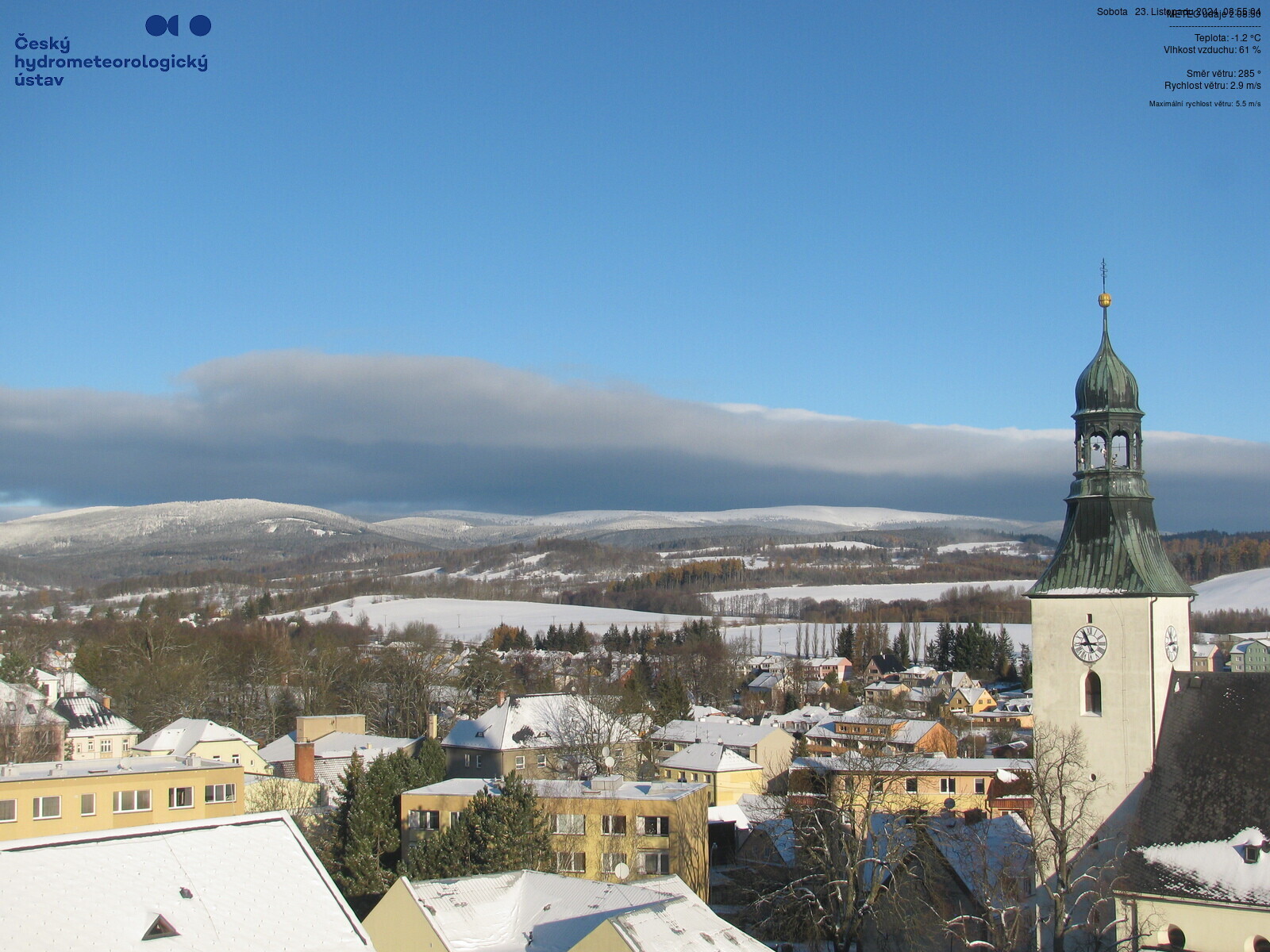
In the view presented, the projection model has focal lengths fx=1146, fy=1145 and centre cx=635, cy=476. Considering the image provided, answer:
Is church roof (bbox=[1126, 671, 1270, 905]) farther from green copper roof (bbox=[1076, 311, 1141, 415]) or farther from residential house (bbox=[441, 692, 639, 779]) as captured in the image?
residential house (bbox=[441, 692, 639, 779])

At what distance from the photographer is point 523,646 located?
167250mm

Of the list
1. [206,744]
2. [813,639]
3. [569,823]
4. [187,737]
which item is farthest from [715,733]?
[813,639]

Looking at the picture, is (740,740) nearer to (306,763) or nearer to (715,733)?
(715,733)

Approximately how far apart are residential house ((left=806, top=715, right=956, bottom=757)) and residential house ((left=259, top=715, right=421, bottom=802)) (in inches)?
1101

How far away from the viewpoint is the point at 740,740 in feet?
260

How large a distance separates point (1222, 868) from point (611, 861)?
67.3 ft

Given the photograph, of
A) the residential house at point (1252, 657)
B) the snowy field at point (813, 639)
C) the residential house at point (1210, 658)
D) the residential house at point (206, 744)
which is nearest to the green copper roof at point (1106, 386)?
the residential house at point (206, 744)

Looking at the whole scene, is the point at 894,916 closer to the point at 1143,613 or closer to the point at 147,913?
the point at 1143,613

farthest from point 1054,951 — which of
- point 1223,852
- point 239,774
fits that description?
point 239,774

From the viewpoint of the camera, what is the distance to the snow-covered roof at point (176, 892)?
20.0 metres

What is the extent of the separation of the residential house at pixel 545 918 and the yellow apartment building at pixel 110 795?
16.3 metres

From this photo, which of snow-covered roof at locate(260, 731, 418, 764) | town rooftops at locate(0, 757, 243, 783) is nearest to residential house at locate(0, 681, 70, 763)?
snow-covered roof at locate(260, 731, 418, 764)

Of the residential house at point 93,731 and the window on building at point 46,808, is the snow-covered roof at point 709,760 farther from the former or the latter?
the residential house at point 93,731

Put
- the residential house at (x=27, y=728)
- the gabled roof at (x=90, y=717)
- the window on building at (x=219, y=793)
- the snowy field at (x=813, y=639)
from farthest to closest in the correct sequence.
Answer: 1. the snowy field at (x=813, y=639)
2. the gabled roof at (x=90, y=717)
3. the residential house at (x=27, y=728)
4. the window on building at (x=219, y=793)
